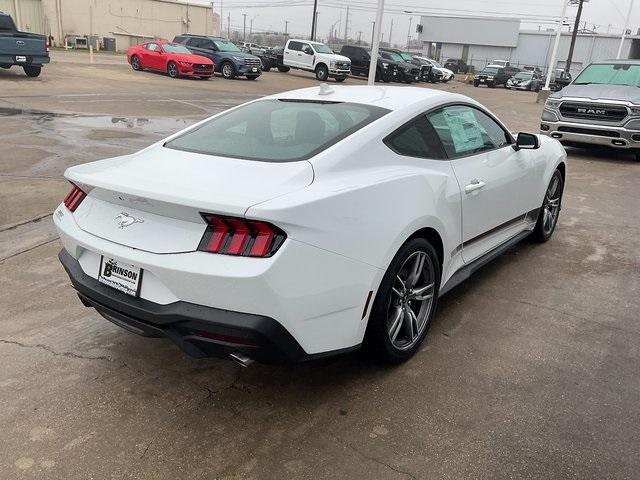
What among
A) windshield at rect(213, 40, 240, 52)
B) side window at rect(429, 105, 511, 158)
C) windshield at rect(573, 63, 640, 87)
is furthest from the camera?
windshield at rect(213, 40, 240, 52)

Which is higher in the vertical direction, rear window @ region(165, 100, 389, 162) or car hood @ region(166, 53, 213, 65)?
rear window @ region(165, 100, 389, 162)

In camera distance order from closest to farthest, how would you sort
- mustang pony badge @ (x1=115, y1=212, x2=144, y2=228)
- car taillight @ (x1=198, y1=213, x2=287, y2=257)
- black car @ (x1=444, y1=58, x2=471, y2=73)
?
1. car taillight @ (x1=198, y1=213, x2=287, y2=257)
2. mustang pony badge @ (x1=115, y1=212, x2=144, y2=228)
3. black car @ (x1=444, y1=58, x2=471, y2=73)

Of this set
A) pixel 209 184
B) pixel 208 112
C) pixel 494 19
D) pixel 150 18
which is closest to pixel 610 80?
pixel 208 112

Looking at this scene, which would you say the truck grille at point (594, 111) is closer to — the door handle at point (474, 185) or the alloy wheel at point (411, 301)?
the door handle at point (474, 185)

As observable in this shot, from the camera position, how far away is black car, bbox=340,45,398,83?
3334cm

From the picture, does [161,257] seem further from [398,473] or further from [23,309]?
[23,309]

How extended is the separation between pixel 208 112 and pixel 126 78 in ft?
30.7

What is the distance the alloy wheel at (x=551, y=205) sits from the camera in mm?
5365

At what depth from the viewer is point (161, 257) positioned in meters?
2.50

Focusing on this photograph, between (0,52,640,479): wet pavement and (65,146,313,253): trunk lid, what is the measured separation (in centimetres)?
87

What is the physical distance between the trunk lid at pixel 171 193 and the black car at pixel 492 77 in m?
39.4

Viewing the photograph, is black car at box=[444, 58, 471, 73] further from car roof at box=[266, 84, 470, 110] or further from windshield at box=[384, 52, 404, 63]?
car roof at box=[266, 84, 470, 110]

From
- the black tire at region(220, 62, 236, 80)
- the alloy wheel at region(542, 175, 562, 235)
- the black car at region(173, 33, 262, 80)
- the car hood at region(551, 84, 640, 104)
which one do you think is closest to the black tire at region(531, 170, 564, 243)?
the alloy wheel at region(542, 175, 562, 235)

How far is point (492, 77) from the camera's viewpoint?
38.8 m
